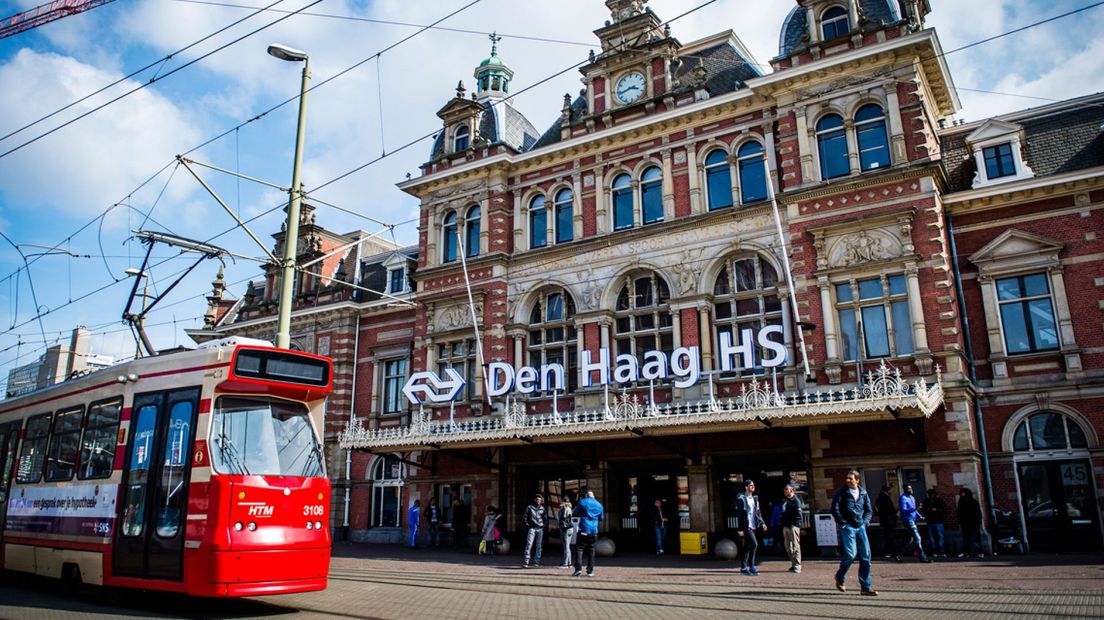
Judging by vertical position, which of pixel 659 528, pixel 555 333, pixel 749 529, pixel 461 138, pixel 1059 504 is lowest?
pixel 659 528

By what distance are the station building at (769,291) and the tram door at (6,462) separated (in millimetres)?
10908

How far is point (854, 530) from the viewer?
37.2 feet

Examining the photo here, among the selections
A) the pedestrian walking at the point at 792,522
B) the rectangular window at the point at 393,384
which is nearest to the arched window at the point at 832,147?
the pedestrian walking at the point at 792,522

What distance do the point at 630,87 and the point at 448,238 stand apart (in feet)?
29.2

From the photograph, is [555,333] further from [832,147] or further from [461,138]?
[832,147]

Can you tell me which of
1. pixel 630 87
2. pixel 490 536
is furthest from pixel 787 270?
pixel 490 536

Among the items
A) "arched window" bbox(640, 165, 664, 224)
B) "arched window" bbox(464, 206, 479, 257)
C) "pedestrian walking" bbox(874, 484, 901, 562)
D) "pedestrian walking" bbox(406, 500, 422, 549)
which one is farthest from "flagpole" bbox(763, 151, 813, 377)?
"pedestrian walking" bbox(406, 500, 422, 549)

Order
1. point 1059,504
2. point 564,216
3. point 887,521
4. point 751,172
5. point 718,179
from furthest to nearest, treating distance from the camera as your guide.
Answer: point 564,216 → point 718,179 → point 751,172 → point 1059,504 → point 887,521

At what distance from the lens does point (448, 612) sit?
1041 centimetres

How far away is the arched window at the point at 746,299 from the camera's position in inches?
914

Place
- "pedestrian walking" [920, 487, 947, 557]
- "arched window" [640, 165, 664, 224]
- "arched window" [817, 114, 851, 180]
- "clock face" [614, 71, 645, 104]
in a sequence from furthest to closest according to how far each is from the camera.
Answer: "clock face" [614, 71, 645, 104], "arched window" [640, 165, 664, 224], "arched window" [817, 114, 851, 180], "pedestrian walking" [920, 487, 947, 557]

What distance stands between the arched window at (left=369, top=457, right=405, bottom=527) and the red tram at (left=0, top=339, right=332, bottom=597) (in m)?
18.4

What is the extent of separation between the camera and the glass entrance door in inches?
771

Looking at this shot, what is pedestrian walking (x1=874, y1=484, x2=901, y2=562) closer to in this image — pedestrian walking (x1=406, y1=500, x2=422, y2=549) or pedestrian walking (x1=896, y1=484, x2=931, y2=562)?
pedestrian walking (x1=896, y1=484, x2=931, y2=562)
